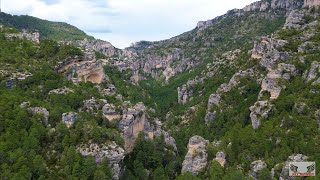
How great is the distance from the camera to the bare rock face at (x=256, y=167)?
2805 inches

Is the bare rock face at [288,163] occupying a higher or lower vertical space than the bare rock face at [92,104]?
lower

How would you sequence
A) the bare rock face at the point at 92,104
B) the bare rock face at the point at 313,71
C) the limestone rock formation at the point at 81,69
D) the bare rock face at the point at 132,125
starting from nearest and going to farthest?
the bare rock face at the point at 132,125 < the bare rock face at the point at 92,104 < the bare rock face at the point at 313,71 < the limestone rock formation at the point at 81,69

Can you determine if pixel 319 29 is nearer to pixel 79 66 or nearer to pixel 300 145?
pixel 300 145

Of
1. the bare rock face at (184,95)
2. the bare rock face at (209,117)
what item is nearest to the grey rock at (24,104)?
the bare rock face at (209,117)

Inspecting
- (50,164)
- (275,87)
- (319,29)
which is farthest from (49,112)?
(319,29)

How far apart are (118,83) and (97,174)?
278ft

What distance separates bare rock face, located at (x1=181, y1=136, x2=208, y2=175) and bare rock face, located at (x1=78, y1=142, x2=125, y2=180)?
13167 millimetres

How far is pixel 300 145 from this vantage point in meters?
76.0

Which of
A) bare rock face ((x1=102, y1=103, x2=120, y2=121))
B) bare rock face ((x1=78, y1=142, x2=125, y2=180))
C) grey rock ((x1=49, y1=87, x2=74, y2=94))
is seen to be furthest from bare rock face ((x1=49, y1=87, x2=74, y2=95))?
bare rock face ((x1=78, y1=142, x2=125, y2=180))

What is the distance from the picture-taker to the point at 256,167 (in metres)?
72.2

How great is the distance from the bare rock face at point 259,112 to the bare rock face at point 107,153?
31.9 m

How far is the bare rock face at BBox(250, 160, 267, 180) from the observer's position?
7125 cm

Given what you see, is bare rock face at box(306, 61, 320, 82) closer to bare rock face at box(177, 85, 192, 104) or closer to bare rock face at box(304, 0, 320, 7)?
bare rock face at box(304, 0, 320, 7)

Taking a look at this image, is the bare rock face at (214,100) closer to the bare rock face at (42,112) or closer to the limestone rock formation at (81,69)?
the limestone rock formation at (81,69)
